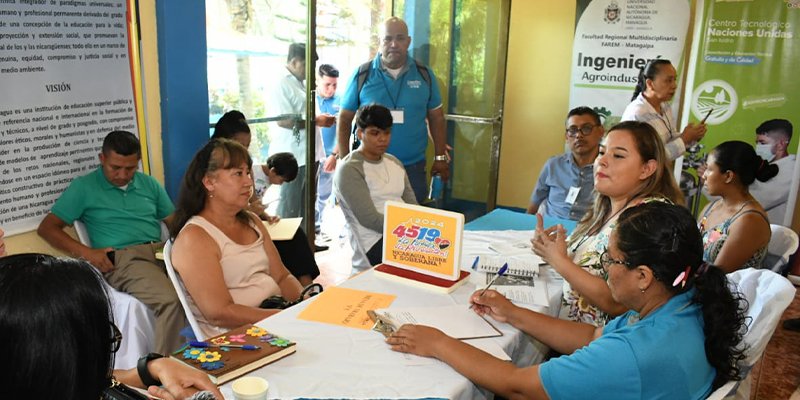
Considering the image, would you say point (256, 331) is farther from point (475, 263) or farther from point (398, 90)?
point (398, 90)

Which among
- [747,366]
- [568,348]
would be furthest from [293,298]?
[747,366]

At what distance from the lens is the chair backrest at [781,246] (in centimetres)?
310

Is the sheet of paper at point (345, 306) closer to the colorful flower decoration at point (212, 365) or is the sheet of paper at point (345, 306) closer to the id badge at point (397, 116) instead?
the colorful flower decoration at point (212, 365)

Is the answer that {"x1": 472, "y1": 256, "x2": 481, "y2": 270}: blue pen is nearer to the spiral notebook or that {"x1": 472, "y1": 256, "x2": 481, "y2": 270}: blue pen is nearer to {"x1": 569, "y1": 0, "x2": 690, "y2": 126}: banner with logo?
the spiral notebook

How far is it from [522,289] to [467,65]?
3879 mm

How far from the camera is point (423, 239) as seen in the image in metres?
2.37

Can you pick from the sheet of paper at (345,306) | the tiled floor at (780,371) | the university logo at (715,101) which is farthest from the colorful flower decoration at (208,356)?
the university logo at (715,101)

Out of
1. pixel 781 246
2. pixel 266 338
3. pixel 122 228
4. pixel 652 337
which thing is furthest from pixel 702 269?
pixel 122 228

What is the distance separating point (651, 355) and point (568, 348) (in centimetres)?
55

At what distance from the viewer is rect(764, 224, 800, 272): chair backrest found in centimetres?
310

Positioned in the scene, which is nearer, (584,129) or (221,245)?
(221,245)

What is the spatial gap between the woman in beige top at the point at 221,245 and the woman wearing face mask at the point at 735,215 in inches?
79.3

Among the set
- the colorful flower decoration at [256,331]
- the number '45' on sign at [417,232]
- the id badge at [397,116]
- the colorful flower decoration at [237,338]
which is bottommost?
the colorful flower decoration at [256,331]

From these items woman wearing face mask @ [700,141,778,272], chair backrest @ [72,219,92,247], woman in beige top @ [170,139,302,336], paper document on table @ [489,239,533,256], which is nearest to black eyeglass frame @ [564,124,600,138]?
woman wearing face mask @ [700,141,778,272]
